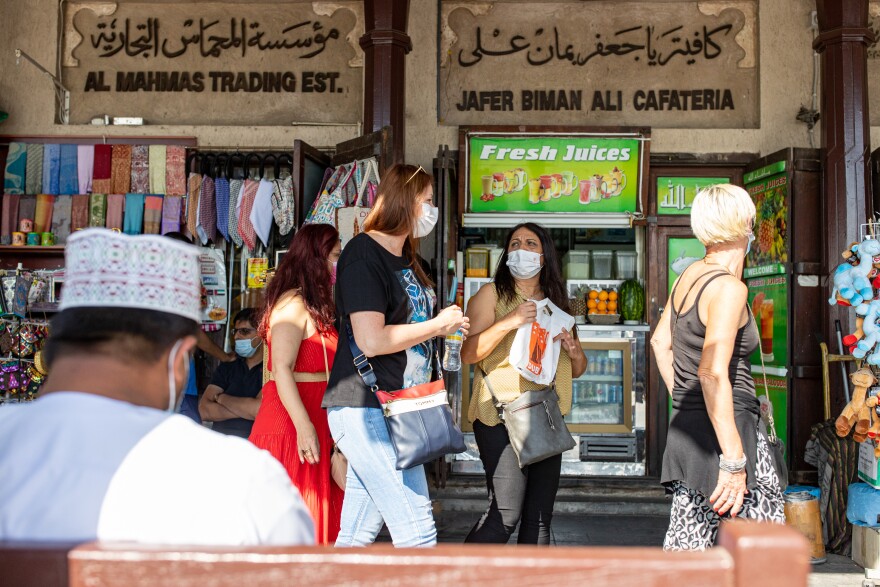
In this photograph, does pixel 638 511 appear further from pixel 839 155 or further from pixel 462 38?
pixel 462 38

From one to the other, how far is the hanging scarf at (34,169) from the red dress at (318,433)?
3.97m

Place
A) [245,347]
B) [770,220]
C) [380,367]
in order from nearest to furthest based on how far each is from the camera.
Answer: [380,367]
[245,347]
[770,220]

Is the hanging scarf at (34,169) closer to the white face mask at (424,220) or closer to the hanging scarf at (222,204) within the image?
the hanging scarf at (222,204)

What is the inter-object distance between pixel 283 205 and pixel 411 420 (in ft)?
10.8

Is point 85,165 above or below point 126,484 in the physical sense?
above

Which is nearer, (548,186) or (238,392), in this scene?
(238,392)

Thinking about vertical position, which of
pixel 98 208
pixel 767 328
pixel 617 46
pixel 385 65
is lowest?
pixel 767 328

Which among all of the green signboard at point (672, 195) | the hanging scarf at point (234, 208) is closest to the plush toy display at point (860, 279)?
the green signboard at point (672, 195)

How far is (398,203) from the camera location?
10.3 ft

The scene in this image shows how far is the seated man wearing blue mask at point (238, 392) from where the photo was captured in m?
4.57

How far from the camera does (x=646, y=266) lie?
664 centimetres

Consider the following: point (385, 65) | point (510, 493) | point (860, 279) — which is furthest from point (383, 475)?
point (385, 65)

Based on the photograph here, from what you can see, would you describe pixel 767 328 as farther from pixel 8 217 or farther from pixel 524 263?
pixel 8 217

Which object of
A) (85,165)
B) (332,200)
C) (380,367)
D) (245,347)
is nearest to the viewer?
(380,367)
